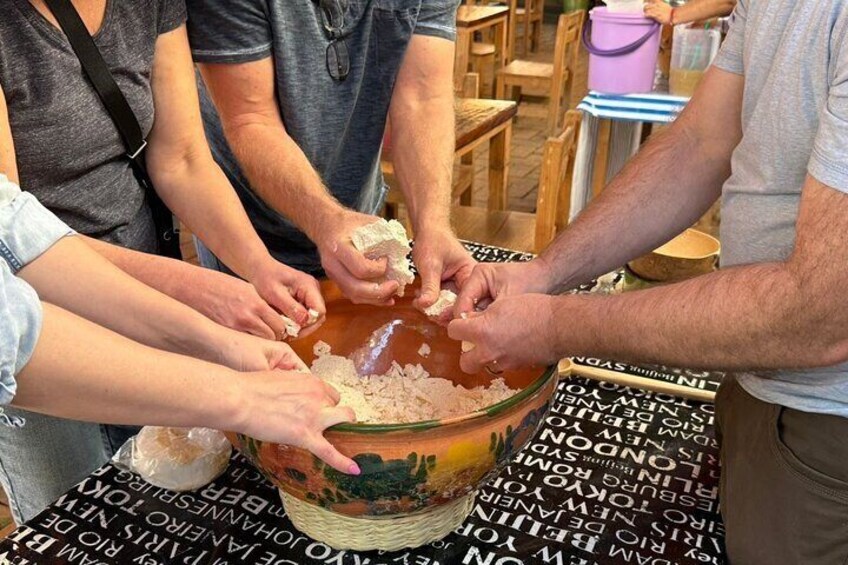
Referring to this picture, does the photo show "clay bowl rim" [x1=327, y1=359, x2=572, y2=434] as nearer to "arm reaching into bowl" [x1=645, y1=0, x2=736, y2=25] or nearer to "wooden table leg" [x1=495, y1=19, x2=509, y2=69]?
"arm reaching into bowl" [x1=645, y1=0, x2=736, y2=25]

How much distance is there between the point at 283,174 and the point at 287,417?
25.2 inches

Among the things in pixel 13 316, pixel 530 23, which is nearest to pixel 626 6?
pixel 13 316

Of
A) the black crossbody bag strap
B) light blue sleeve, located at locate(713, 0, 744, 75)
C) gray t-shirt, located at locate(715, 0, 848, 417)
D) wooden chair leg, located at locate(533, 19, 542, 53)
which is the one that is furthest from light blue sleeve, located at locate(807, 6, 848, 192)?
wooden chair leg, located at locate(533, 19, 542, 53)

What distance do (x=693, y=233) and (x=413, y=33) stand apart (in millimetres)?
779

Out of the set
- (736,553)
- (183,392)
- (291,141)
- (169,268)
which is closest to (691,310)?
(736,553)

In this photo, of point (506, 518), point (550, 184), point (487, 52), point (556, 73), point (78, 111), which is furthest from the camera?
point (487, 52)

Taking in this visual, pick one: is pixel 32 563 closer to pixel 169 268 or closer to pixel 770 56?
pixel 169 268

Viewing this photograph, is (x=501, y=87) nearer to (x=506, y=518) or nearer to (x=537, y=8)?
(x=537, y=8)

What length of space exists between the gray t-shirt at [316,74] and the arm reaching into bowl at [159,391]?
2.53 ft

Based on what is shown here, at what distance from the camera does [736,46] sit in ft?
3.89

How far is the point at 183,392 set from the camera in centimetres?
77

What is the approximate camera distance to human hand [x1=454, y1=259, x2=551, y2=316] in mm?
1204

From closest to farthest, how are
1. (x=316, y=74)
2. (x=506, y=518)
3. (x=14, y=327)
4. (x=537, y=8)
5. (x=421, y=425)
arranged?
(x=14, y=327), (x=421, y=425), (x=506, y=518), (x=316, y=74), (x=537, y=8)

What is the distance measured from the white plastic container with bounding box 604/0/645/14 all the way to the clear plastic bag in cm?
244
